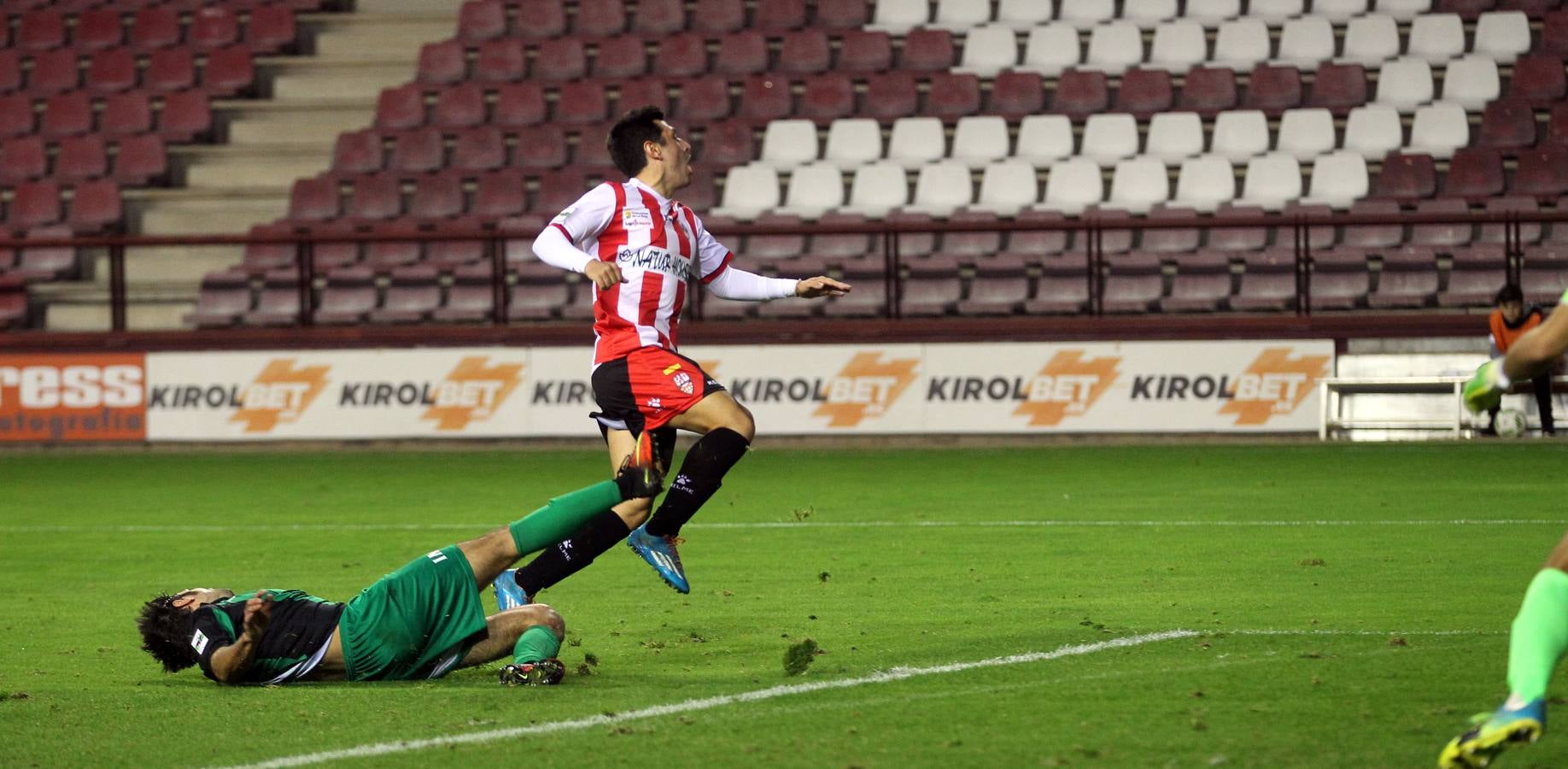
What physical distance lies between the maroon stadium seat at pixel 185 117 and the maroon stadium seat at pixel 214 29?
1.35 meters

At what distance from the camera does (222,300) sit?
21266mm

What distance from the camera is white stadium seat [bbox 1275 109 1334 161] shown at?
71.4ft

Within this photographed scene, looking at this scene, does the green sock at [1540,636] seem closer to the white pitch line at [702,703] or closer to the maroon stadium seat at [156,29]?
the white pitch line at [702,703]

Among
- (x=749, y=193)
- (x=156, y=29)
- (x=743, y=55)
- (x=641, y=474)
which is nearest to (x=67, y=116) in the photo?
(x=156, y=29)

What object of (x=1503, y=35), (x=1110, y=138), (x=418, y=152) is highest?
(x=1503, y=35)

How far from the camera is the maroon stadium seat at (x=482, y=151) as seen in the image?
23.5 m

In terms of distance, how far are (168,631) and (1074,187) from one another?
1675cm

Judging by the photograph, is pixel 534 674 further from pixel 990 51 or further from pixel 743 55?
pixel 990 51

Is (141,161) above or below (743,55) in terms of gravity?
below

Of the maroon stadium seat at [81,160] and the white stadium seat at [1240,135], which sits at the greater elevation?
the white stadium seat at [1240,135]

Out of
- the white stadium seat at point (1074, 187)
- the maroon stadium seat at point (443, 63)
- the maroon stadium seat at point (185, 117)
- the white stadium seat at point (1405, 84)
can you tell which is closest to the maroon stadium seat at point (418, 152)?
the maroon stadium seat at point (443, 63)

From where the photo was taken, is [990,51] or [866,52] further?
[866,52]

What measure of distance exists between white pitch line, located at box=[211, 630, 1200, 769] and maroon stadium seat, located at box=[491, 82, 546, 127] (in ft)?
59.1

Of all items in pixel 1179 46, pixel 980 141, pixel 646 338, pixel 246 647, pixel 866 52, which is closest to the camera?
pixel 246 647
